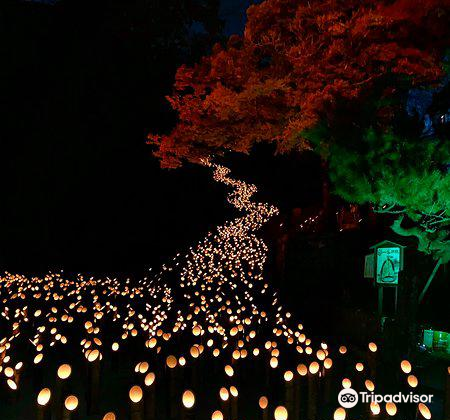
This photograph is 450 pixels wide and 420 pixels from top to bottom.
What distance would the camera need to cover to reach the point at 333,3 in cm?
1003

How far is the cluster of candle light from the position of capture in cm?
395

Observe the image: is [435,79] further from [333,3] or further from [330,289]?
[330,289]

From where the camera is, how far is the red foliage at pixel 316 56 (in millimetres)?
9852

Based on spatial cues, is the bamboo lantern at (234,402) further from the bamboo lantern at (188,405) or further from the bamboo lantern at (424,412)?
the bamboo lantern at (424,412)

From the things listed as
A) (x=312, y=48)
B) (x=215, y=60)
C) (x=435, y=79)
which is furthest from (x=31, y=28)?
(x=435, y=79)

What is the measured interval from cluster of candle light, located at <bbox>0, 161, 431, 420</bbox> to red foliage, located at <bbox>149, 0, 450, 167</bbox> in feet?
13.4

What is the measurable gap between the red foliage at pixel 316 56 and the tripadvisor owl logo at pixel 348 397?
261 inches

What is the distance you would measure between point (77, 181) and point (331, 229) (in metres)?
8.89

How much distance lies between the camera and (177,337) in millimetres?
5926

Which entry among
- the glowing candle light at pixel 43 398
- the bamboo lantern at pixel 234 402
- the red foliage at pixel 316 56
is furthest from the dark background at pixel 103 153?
the glowing candle light at pixel 43 398

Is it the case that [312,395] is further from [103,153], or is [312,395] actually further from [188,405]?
[103,153]

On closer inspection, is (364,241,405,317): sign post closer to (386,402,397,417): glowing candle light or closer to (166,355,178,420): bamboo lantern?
(166,355,178,420): bamboo lantern

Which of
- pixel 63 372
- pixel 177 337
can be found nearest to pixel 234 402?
pixel 63 372

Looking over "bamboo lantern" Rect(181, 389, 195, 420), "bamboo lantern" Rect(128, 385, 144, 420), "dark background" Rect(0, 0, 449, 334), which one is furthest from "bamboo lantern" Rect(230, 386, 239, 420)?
"dark background" Rect(0, 0, 449, 334)
